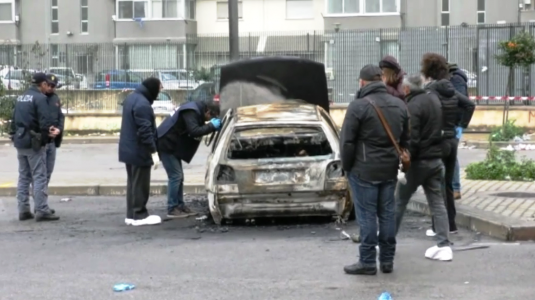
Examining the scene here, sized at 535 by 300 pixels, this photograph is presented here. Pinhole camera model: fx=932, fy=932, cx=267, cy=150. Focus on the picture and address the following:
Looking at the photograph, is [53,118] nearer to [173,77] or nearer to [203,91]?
[203,91]

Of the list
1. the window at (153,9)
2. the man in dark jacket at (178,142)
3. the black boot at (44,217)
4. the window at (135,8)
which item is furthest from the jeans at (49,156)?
the window at (135,8)

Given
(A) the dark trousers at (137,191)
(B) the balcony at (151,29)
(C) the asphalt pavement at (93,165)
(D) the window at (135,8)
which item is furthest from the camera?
(D) the window at (135,8)

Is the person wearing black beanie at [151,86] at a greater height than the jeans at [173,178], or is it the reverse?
the person wearing black beanie at [151,86]

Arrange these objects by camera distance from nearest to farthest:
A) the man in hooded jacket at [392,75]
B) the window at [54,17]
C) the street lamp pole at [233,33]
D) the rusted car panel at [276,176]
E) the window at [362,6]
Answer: the man in hooded jacket at [392,75]
the rusted car panel at [276,176]
the street lamp pole at [233,33]
the window at [362,6]
the window at [54,17]

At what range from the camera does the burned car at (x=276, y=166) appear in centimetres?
1018

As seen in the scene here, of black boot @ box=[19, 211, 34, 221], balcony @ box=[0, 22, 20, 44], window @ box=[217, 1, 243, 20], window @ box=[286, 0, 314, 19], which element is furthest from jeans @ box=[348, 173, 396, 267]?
balcony @ box=[0, 22, 20, 44]

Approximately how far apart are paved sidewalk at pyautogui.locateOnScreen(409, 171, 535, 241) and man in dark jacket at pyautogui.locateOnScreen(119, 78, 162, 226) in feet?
10.9

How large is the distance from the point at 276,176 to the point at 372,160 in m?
2.83

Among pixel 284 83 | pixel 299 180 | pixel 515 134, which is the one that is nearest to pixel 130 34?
pixel 515 134

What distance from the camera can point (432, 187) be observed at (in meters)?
8.27

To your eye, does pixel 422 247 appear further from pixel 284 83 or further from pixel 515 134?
pixel 515 134

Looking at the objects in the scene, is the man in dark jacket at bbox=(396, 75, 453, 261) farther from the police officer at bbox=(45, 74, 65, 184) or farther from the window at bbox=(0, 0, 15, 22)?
the window at bbox=(0, 0, 15, 22)

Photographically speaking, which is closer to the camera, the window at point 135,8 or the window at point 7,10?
the window at point 135,8

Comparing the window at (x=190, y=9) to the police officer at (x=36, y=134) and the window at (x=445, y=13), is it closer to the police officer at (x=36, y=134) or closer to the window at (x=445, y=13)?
the window at (x=445, y=13)
